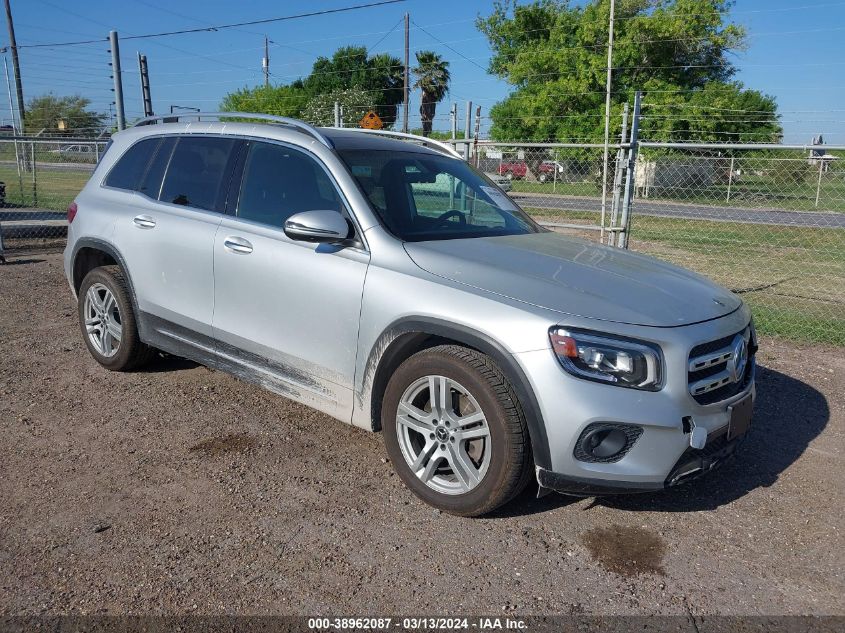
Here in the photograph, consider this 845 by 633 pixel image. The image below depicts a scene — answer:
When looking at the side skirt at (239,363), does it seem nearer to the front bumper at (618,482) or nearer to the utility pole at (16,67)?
the front bumper at (618,482)

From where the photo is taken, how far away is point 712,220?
10.4 m

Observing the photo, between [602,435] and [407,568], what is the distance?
100 centimetres

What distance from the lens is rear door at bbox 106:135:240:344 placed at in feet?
14.1

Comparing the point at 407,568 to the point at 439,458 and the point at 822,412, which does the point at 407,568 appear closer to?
the point at 439,458

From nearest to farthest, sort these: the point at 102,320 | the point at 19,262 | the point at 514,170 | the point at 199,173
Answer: the point at 199,173 → the point at 102,320 → the point at 19,262 → the point at 514,170

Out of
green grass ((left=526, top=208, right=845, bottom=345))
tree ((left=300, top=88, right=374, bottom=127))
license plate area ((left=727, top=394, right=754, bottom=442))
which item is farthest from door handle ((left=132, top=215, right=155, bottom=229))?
tree ((left=300, top=88, right=374, bottom=127))

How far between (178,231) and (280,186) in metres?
0.83

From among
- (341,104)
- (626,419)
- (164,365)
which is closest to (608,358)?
(626,419)

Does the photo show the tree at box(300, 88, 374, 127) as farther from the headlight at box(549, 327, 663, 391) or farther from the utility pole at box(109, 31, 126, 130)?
the headlight at box(549, 327, 663, 391)

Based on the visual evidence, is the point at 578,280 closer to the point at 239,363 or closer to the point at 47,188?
the point at 239,363

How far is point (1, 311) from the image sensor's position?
702 centimetres

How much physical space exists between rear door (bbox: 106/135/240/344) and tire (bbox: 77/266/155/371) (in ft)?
0.73

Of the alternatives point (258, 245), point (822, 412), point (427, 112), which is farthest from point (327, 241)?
point (427, 112)

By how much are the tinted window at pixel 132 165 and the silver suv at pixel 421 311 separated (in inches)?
0.7
